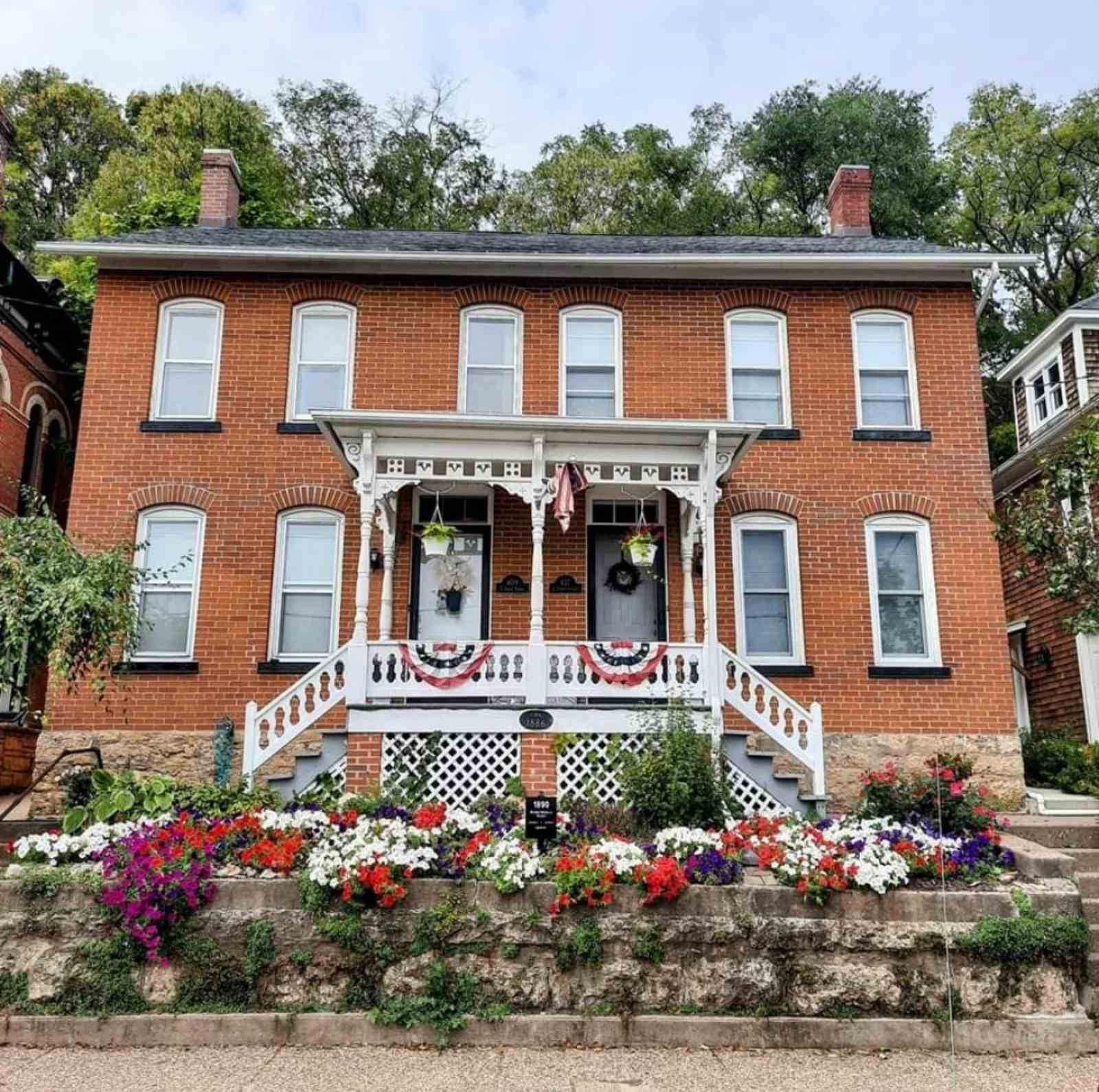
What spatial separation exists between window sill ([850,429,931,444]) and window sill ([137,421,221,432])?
333 inches

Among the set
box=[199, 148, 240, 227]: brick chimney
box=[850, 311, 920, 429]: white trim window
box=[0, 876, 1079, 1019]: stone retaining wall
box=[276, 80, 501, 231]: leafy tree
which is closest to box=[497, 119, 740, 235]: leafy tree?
box=[276, 80, 501, 231]: leafy tree

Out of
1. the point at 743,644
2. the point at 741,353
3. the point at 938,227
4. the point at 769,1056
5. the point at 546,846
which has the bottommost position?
the point at 769,1056

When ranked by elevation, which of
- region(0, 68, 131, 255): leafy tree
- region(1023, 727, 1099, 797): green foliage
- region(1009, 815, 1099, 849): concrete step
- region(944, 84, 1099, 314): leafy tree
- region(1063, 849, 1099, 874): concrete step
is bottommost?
region(1063, 849, 1099, 874): concrete step

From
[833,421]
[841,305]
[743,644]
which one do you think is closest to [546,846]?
[743,644]

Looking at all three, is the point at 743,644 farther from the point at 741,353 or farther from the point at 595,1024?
the point at 595,1024

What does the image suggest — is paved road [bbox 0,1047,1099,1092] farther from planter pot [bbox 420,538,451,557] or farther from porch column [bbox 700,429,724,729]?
planter pot [bbox 420,538,451,557]

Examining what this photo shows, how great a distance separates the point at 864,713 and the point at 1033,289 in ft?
72.3

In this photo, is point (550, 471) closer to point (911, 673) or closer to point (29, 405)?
point (911, 673)

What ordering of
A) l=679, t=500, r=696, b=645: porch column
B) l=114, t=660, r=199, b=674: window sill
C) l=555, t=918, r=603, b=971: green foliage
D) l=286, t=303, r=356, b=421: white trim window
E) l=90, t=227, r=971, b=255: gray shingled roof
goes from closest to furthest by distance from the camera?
1. l=555, t=918, r=603, b=971: green foliage
2. l=679, t=500, r=696, b=645: porch column
3. l=114, t=660, r=199, b=674: window sill
4. l=286, t=303, r=356, b=421: white trim window
5. l=90, t=227, r=971, b=255: gray shingled roof

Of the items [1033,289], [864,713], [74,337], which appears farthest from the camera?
[1033,289]

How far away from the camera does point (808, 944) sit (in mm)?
6543

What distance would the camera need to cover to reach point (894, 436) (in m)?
11.9

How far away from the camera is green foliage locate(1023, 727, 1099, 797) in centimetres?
1110

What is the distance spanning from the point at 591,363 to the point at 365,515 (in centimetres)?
419
